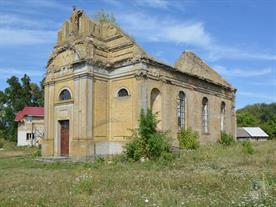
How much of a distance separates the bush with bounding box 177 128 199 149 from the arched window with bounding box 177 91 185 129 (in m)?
0.74

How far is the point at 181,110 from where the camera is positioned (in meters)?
27.0

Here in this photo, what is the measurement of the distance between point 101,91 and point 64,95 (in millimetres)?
3079

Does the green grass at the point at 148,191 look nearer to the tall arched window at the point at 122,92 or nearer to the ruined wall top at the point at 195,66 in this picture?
the tall arched window at the point at 122,92

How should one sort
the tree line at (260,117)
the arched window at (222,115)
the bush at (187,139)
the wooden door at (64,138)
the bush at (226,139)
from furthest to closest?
the tree line at (260,117) → the arched window at (222,115) → the bush at (226,139) → the bush at (187,139) → the wooden door at (64,138)

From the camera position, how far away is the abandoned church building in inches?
882

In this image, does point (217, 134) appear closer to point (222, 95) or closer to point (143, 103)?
point (222, 95)

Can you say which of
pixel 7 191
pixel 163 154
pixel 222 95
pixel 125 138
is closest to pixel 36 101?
pixel 222 95

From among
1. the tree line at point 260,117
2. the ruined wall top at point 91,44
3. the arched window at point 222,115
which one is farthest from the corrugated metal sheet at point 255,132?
the ruined wall top at point 91,44

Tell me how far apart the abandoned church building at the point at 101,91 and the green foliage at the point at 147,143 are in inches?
130

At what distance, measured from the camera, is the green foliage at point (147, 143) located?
60.3 feet

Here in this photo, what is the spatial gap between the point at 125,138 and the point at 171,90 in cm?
534

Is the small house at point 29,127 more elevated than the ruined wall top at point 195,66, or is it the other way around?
the ruined wall top at point 195,66

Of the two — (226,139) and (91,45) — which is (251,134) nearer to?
(226,139)

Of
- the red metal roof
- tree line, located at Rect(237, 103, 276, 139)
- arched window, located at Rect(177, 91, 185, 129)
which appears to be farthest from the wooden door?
tree line, located at Rect(237, 103, 276, 139)
